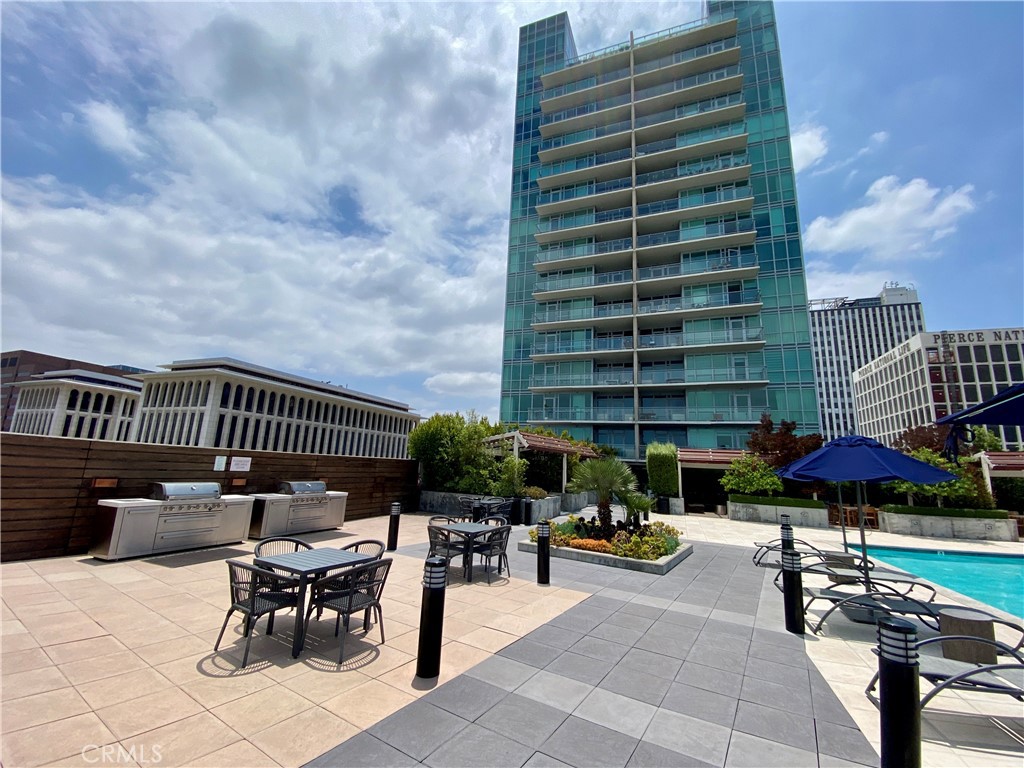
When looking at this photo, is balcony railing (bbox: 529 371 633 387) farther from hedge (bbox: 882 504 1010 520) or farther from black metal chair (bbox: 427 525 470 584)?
black metal chair (bbox: 427 525 470 584)

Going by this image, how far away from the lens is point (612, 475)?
912 centimetres

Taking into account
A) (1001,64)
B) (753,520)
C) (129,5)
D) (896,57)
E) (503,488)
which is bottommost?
Answer: (753,520)

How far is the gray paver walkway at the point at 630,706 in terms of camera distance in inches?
105

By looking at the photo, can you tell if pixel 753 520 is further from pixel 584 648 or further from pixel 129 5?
pixel 129 5

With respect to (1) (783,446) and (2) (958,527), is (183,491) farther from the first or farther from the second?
(2) (958,527)

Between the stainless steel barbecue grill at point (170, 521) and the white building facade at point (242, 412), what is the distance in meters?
33.9

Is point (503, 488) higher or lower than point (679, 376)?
lower

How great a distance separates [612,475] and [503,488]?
5.59 metres

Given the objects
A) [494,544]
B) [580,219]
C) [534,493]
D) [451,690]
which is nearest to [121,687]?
[451,690]

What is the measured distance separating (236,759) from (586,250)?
34.4 meters

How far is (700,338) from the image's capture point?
28.6m

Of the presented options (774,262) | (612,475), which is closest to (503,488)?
(612,475)

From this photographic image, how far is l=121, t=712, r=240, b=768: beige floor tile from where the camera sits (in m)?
2.46

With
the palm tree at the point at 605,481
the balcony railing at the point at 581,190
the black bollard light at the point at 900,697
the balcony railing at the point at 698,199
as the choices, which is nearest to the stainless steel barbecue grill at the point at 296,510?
the palm tree at the point at 605,481
